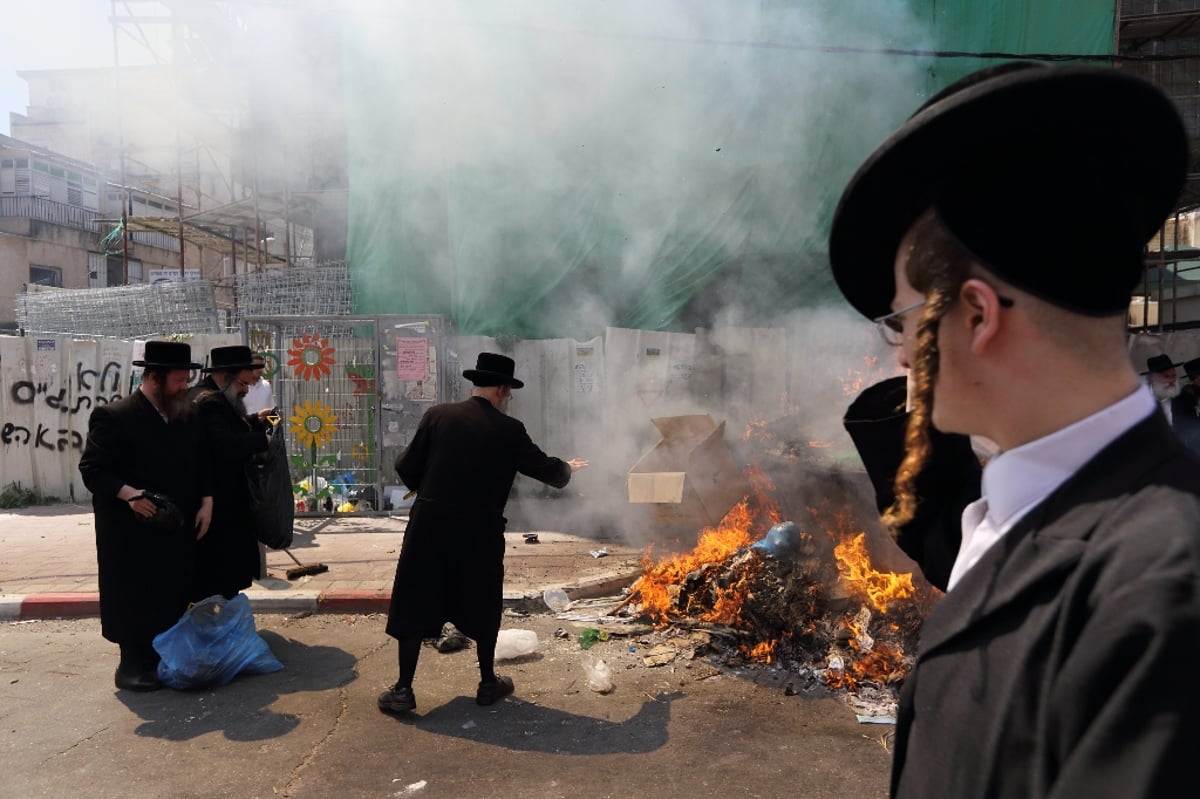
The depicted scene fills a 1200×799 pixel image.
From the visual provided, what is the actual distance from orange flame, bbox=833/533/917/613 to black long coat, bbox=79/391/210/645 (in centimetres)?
429

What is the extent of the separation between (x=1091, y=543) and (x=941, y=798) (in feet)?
1.22

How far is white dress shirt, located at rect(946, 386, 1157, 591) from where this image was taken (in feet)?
2.80

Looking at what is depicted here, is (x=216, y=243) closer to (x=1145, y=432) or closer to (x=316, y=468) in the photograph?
(x=316, y=468)

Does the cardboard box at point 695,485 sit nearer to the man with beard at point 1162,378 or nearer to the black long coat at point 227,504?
the black long coat at point 227,504

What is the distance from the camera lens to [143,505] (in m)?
4.26

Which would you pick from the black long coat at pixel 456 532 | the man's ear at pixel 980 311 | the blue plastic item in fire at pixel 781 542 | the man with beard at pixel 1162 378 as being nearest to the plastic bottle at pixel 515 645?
the black long coat at pixel 456 532

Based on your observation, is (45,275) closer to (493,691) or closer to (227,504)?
(227,504)

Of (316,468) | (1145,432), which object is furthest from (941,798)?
(316,468)

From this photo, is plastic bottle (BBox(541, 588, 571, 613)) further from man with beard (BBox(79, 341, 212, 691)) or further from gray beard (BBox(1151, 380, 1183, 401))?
gray beard (BBox(1151, 380, 1183, 401))

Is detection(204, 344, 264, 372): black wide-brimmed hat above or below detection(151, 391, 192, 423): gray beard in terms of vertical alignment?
above

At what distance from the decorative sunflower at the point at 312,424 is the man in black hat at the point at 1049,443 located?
868 centimetres

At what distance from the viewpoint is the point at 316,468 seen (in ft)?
29.5

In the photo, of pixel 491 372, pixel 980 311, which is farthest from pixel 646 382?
pixel 980 311

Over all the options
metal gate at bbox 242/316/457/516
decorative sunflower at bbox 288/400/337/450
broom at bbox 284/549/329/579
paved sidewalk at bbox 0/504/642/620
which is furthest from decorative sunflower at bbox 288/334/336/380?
broom at bbox 284/549/329/579
